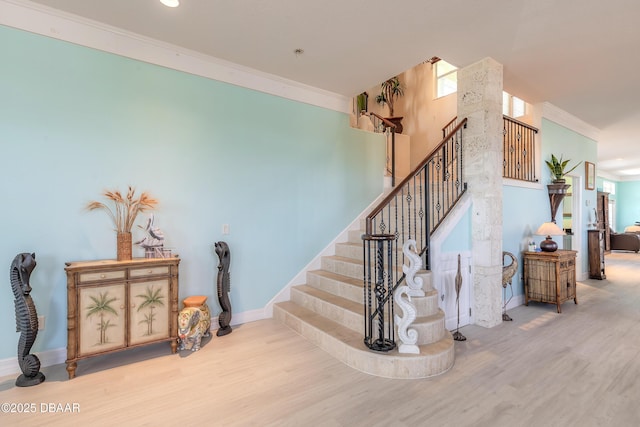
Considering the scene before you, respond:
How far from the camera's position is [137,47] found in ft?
10.3

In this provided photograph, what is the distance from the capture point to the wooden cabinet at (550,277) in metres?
4.26

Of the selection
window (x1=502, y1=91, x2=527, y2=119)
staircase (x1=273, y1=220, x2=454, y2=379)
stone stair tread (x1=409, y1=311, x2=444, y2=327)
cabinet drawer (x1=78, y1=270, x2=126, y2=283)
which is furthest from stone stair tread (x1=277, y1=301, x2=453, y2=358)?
window (x1=502, y1=91, x2=527, y2=119)

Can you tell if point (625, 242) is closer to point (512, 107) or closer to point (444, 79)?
point (512, 107)

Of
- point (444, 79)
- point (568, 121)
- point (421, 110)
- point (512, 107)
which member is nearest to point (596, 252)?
point (568, 121)

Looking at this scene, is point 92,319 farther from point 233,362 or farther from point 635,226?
point 635,226

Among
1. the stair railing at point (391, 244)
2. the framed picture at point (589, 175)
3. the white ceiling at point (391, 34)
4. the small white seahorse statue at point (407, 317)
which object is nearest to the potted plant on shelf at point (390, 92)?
the white ceiling at point (391, 34)

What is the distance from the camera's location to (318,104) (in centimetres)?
447

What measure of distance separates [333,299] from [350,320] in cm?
48

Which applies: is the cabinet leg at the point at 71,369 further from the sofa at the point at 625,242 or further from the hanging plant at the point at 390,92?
the sofa at the point at 625,242

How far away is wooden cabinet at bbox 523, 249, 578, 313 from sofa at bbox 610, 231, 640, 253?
354 inches

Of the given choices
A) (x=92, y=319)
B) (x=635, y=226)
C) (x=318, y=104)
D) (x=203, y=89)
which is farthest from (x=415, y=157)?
(x=635, y=226)

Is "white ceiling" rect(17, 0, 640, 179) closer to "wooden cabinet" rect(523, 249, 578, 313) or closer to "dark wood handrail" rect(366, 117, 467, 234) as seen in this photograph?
"dark wood handrail" rect(366, 117, 467, 234)

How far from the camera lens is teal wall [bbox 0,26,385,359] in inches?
105

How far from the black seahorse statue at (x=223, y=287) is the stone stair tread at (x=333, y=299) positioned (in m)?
1.01
